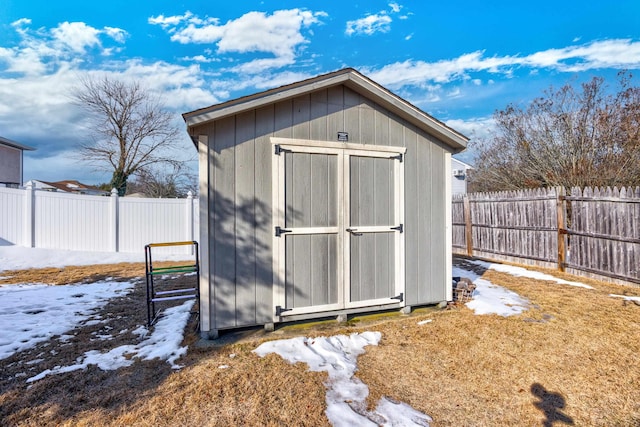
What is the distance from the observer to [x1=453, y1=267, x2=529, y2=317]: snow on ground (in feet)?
14.5

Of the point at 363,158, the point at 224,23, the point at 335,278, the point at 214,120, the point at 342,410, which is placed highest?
the point at 224,23

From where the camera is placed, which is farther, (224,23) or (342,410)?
(224,23)

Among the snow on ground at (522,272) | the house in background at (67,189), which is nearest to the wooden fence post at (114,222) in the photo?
the snow on ground at (522,272)

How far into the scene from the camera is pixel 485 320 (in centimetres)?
410

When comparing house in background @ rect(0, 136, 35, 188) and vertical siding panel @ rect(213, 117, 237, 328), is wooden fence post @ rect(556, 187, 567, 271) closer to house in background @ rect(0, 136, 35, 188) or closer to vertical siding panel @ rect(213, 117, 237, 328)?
vertical siding panel @ rect(213, 117, 237, 328)

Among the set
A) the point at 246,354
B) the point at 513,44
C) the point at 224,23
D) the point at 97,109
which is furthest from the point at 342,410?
the point at 97,109

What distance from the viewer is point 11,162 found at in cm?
1562

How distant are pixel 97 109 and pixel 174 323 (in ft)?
56.1

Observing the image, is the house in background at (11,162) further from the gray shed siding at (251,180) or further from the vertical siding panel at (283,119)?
the vertical siding panel at (283,119)

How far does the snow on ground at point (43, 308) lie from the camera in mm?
3768

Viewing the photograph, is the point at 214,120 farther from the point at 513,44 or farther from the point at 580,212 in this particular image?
the point at 513,44

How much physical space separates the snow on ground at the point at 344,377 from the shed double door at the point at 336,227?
46 cm

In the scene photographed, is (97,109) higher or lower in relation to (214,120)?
higher

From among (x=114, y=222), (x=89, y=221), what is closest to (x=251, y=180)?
(x=114, y=222)
